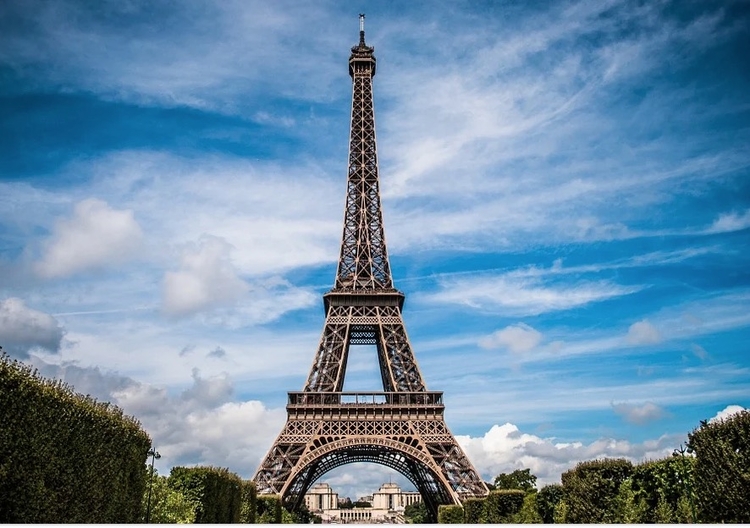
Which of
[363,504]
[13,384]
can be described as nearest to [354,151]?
[13,384]

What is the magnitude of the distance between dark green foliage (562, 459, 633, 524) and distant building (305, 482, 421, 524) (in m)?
107

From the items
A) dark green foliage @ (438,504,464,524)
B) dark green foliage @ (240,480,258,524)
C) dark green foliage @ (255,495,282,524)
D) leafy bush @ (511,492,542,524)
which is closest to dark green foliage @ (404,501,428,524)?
dark green foliage @ (438,504,464,524)

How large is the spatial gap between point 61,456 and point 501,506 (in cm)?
2881

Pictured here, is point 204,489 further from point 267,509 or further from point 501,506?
point 501,506

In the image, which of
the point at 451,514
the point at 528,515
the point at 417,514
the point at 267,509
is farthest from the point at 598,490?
the point at 417,514

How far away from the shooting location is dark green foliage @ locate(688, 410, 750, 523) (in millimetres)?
18469

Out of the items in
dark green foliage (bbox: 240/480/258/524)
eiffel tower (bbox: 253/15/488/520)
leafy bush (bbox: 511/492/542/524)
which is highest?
eiffel tower (bbox: 253/15/488/520)

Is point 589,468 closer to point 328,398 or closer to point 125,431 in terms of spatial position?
point 125,431

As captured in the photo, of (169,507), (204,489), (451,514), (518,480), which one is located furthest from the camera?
(518,480)

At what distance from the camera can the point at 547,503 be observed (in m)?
37.3

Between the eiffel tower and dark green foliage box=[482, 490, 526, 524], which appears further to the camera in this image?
the eiffel tower

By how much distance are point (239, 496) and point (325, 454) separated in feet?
43.3

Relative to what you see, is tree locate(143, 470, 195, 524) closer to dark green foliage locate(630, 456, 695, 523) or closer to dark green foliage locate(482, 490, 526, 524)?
dark green foliage locate(630, 456, 695, 523)

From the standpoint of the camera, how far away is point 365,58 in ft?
197
